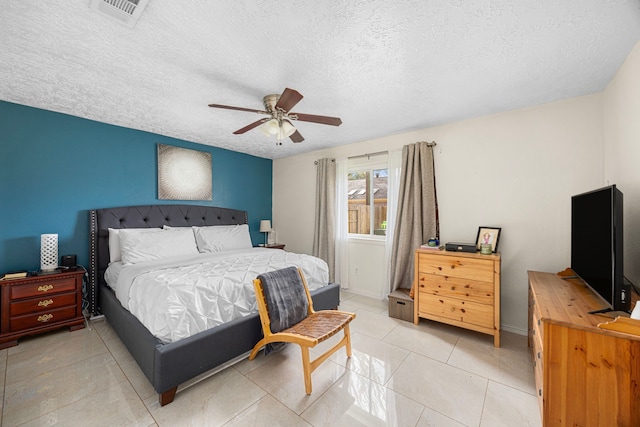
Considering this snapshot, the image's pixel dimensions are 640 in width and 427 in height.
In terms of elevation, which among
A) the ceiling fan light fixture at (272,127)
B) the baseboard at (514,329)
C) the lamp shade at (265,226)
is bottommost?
the baseboard at (514,329)

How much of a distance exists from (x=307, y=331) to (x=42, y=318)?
267cm

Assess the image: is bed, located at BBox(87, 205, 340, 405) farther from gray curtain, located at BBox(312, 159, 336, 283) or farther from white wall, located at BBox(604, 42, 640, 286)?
white wall, located at BBox(604, 42, 640, 286)

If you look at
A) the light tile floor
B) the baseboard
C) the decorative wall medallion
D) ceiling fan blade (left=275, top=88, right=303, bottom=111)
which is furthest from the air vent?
the baseboard

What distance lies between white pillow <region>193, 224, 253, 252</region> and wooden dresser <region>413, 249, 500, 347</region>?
2.48 metres

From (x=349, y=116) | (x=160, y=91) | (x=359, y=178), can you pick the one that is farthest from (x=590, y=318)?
(x=160, y=91)

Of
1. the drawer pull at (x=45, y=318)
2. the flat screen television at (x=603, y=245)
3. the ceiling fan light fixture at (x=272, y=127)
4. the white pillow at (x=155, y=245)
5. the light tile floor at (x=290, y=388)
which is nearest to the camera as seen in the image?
the flat screen television at (x=603, y=245)

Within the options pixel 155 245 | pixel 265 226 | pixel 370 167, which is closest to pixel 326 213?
pixel 370 167

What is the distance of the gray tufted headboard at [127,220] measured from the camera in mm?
2965

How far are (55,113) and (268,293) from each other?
3163mm

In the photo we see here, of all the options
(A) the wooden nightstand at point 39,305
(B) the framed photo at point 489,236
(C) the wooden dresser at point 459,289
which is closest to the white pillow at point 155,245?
(A) the wooden nightstand at point 39,305

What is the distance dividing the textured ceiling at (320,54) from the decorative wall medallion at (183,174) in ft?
3.19

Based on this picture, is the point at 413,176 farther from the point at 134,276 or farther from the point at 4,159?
the point at 4,159

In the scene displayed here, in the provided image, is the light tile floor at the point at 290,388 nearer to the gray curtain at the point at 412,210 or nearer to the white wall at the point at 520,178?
the white wall at the point at 520,178

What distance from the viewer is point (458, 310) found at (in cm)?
252
